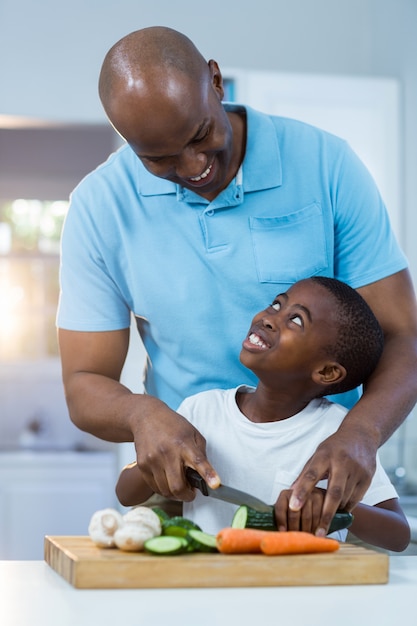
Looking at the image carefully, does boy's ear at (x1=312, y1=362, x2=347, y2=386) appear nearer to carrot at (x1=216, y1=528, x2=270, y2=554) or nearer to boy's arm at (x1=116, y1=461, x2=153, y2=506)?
boy's arm at (x1=116, y1=461, x2=153, y2=506)

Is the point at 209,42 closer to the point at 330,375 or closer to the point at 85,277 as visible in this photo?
the point at 85,277

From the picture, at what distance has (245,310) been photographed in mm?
1714

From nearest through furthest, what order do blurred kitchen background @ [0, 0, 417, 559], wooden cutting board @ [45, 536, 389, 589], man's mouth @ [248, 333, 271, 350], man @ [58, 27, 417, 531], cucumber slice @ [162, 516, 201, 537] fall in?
wooden cutting board @ [45, 536, 389, 589]
cucumber slice @ [162, 516, 201, 537]
man's mouth @ [248, 333, 271, 350]
man @ [58, 27, 417, 531]
blurred kitchen background @ [0, 0, 417, 559]

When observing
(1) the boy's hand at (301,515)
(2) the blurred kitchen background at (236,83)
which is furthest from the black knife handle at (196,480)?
(2) the blurred kitchen background at (236,83)

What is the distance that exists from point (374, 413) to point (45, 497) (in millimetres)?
4057

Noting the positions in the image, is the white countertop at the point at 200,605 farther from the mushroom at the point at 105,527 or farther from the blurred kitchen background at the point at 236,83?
the blurred kitchen background at the point at 236,83

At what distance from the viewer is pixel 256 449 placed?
62.5 inches

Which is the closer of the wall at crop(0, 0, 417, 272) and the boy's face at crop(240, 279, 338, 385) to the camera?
the boy's face at crop(240, 279, 338, 385)

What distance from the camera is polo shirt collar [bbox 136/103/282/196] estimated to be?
68.1 inches

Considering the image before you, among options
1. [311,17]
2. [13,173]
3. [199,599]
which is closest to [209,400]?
[199,599]

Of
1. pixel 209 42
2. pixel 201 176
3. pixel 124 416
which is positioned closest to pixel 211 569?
pixel 124 416

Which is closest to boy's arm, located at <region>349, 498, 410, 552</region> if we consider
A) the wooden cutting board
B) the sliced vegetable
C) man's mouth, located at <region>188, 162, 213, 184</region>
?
the sliced vegetable

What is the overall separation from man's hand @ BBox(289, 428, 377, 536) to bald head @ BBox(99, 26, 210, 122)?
563mm

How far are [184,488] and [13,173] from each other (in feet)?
16.7
